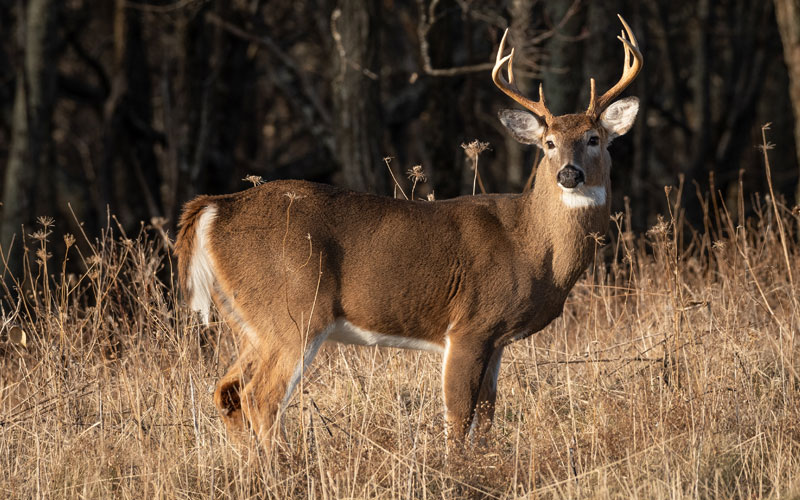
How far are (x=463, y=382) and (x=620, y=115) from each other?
1.57 m

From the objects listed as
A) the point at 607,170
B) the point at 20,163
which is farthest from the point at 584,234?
the point at 20,163

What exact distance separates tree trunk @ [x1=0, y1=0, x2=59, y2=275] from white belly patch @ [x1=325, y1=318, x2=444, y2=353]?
4993 mm

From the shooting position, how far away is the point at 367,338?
5.34m

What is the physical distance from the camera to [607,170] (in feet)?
18.8

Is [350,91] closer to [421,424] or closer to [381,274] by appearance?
[381,274]

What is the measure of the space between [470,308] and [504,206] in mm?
573

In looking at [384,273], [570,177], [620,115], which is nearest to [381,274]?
[384,273]

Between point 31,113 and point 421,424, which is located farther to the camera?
point 31,113

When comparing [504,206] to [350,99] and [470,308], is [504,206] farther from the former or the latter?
[350,99]

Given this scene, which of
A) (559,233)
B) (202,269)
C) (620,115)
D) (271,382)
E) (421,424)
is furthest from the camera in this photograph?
(620,115)

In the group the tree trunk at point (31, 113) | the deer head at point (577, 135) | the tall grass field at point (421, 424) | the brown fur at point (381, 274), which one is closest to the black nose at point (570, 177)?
the deer head at point (577, 135)

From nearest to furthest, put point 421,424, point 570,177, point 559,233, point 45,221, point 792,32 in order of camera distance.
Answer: point 421,424
point 570,177
point 559,233
point 45,221
point 792,32

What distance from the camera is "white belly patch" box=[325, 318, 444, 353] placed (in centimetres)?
528

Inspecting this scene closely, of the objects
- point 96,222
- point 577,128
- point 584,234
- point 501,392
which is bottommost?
point 96,222
